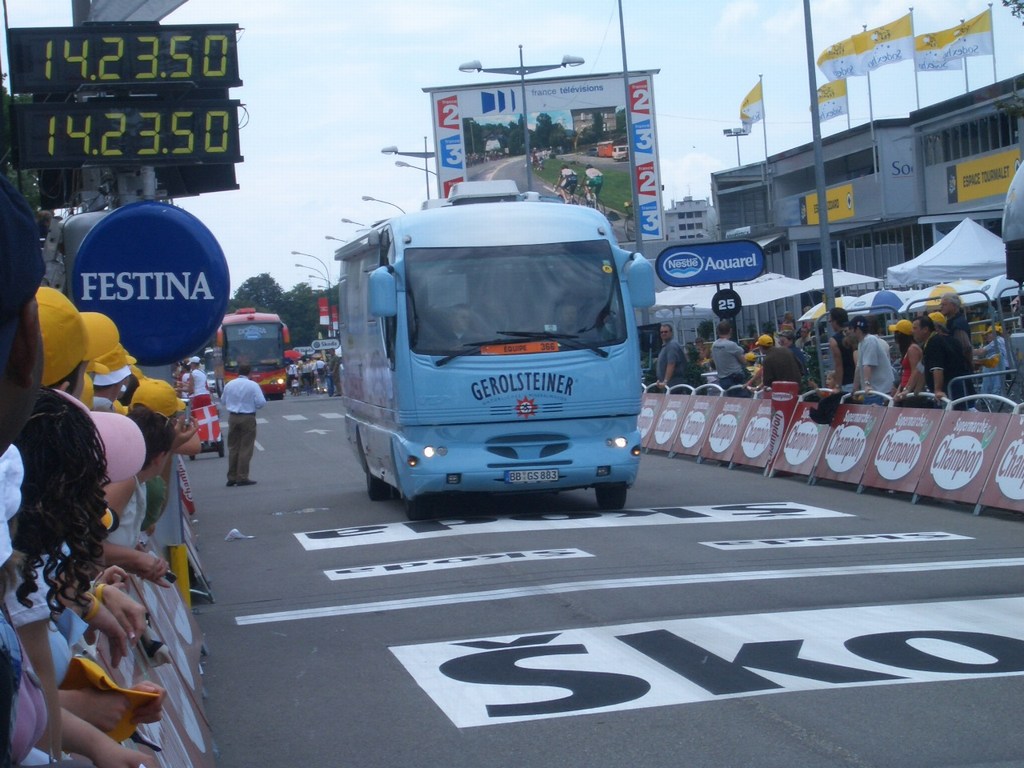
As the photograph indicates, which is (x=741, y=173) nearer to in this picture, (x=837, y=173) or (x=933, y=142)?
(x=837, y=173)

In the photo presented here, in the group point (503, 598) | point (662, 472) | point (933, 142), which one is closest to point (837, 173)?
point (933, 142)

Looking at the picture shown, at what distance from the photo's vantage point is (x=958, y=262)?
23.8 meters

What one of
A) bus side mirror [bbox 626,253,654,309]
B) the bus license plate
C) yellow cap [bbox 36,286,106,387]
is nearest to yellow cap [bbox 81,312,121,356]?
yellow cap [bbox 36,286,106,387]

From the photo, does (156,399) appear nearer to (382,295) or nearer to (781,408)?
(382,295)

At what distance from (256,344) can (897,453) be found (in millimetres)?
50108

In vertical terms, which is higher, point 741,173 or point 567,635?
point 741,173

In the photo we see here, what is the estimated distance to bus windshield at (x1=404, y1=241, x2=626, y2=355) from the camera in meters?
14.1

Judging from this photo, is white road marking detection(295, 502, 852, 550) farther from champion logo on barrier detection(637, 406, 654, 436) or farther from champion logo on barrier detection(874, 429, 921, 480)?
champion logo on barrier detection(637, 406, 654, 436)

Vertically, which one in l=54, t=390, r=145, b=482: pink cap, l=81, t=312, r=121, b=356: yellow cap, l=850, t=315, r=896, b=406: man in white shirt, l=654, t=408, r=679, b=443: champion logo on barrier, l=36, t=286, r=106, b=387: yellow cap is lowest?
l=654, t=408, r=679, b=443: champion logo on barrier

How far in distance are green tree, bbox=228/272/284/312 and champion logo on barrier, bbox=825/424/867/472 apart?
164687 millimetres

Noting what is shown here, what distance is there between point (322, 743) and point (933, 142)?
52758mm

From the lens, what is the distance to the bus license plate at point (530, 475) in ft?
45.9

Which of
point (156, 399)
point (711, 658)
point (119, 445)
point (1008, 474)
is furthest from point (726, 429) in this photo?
point (119, 445)

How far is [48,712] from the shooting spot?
9.87 feet
